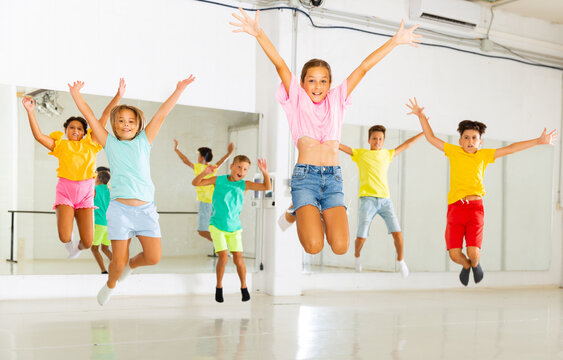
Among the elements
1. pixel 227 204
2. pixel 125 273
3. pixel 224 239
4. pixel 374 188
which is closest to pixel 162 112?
pixel 125 273

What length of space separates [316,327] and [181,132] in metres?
2.93

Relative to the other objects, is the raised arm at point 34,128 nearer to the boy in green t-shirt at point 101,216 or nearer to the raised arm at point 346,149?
the boy in green t-shirt at point 101,216

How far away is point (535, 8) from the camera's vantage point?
883 cm

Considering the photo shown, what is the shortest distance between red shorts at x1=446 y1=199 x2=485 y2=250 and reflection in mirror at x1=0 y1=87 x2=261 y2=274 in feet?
7.47

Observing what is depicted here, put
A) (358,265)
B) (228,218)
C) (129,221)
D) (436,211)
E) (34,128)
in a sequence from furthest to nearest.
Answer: (436,211)
(358,265)
(228,218)
(34,128)
(129,221)

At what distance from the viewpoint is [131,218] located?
4551mm

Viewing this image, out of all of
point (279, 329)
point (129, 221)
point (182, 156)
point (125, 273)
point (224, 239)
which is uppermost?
point (182, 156)

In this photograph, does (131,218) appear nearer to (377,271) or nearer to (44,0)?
(44,0)

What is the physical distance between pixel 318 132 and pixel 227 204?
204 centimetres

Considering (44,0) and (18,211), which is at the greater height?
(44,0)

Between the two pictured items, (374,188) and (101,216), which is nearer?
(101,216)

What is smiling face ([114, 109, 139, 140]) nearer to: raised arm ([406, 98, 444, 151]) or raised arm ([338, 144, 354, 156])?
raised arm ([406, 98, 444, 151])

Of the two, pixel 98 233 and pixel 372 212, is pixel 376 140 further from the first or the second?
pixel 98 233

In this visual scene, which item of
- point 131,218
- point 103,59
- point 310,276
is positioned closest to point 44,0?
point 103,59
